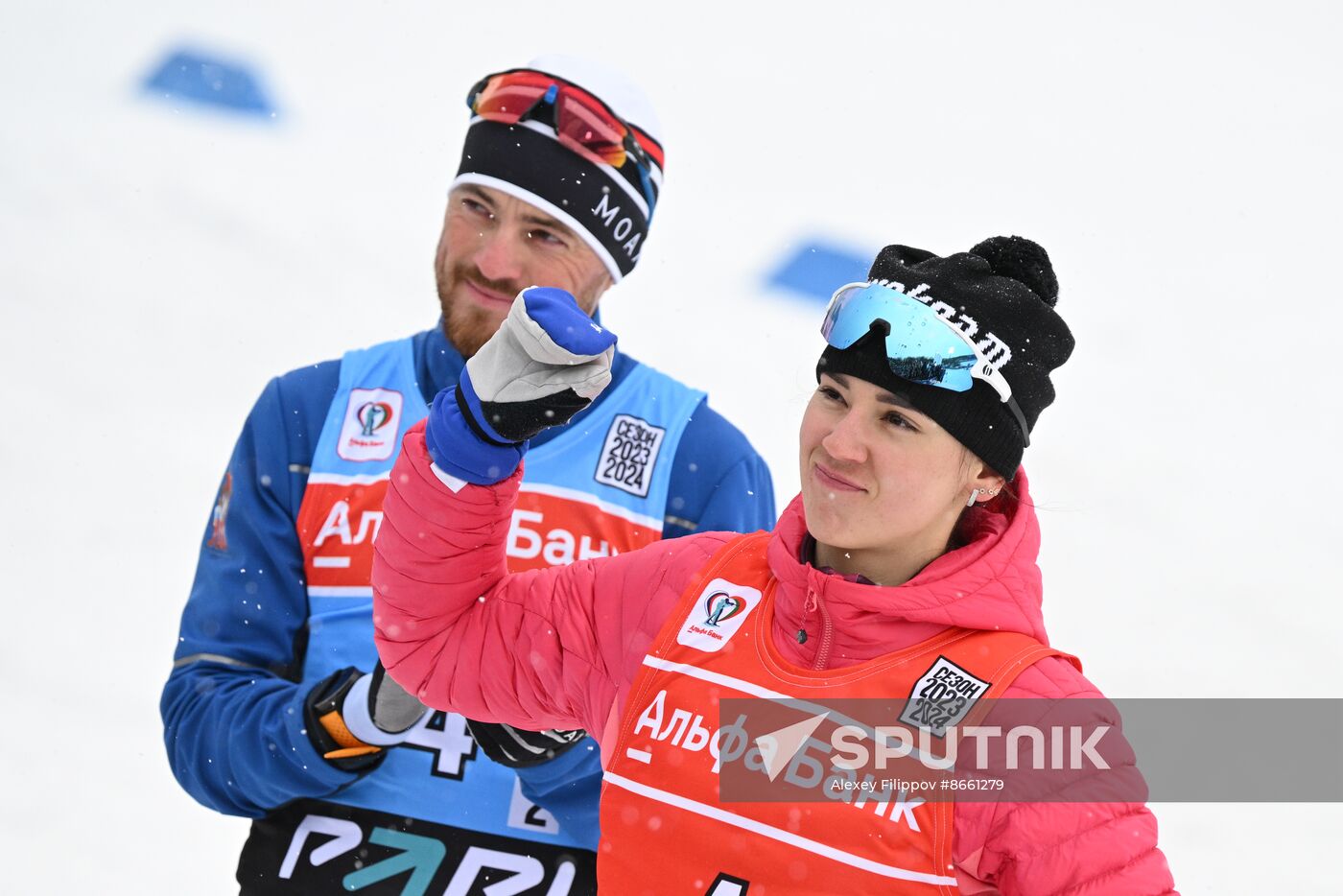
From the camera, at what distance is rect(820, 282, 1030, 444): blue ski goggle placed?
1991mm

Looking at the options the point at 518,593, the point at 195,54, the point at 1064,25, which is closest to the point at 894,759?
the point at 518,593

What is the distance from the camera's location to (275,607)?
2.85 m

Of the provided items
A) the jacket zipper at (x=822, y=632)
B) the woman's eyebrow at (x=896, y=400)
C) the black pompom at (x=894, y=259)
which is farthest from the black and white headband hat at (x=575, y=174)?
the jacket zipper at (x=822, y=632)

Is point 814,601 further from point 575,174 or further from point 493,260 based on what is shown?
point 575,174

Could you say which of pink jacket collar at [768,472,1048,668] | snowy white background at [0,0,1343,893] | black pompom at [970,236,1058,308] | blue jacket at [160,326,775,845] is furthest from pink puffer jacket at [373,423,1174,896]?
snowy white background at [0,0,1343,893]

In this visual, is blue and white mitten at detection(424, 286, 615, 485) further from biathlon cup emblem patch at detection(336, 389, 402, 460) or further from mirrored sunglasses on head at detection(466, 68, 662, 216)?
mirrored sunglasses on head at detection(466, 68, 662, 216)

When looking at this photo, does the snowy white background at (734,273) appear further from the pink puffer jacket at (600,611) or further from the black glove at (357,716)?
the pink puffer jacket at (600,611)

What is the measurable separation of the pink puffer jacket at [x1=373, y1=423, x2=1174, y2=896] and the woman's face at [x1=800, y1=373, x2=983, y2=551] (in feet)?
0.22

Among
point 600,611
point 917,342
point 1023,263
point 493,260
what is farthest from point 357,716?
point 1023,263

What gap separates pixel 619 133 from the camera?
322cm

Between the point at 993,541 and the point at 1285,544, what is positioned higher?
the point at 1285,544

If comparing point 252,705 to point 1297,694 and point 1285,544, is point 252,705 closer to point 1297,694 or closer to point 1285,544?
point 1297,694

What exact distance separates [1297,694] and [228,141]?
17.9 feet

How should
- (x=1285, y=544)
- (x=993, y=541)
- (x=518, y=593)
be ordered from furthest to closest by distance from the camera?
(x=1285, y=544), (x=518, y=593), (x=993, y=541)
